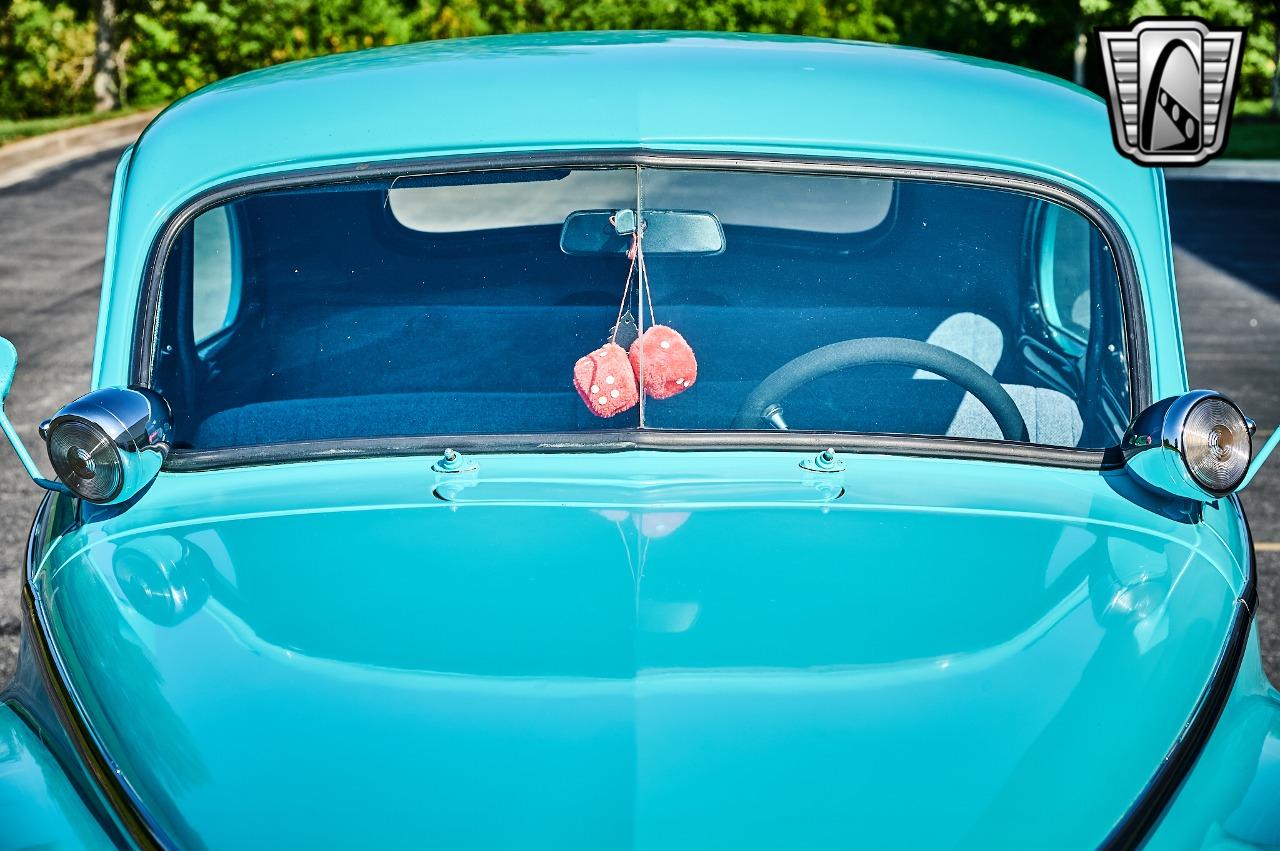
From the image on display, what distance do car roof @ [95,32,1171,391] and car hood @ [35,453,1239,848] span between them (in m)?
0.55

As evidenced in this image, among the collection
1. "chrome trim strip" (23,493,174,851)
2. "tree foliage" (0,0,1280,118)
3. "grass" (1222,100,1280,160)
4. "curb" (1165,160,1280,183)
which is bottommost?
"grass" (1222,100,1280,160)

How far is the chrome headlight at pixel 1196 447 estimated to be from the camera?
2223 millimetres

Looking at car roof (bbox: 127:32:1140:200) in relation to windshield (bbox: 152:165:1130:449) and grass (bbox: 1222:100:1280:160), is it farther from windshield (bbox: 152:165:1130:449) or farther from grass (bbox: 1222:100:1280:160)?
grass (bbox: 1222:100:1280:160)

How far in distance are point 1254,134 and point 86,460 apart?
744 inches

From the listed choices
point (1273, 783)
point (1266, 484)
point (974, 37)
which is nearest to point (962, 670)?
point (1273, 783)

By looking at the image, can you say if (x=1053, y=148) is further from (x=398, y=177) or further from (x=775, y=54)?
(x=398, y=177)

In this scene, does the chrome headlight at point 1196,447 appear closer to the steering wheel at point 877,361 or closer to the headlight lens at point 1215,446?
the headlight lens at point 1215,446

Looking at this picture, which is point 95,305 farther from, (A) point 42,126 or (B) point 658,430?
(A) point 42,126

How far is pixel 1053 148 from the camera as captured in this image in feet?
8.37

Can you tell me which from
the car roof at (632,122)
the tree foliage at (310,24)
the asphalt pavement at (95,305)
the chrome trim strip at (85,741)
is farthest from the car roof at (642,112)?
the tree foliage at (310,24)

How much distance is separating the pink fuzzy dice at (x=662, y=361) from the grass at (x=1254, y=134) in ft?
42.9

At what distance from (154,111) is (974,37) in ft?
37.6

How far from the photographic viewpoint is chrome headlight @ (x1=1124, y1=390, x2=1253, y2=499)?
2.22 meters

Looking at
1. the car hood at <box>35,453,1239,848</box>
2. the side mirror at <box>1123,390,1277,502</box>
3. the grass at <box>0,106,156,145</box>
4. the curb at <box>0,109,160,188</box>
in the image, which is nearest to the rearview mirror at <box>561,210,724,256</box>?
the car hood at <box>35,453,1239,848</box>
